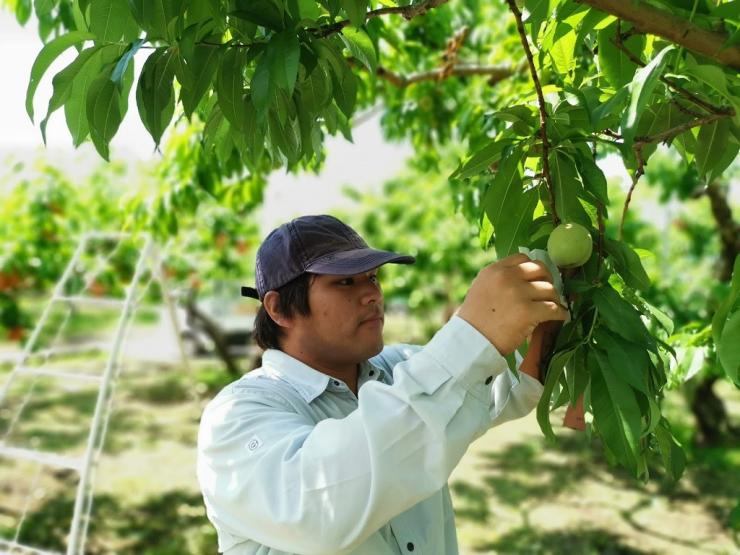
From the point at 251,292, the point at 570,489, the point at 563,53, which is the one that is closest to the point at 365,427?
the point at 563,53

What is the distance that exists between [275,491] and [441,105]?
3012 millimetres

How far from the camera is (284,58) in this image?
103cm

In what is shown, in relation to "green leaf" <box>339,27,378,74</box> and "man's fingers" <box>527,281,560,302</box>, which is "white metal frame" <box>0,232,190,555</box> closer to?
"green leaf" <box>339,27,378,74</box>

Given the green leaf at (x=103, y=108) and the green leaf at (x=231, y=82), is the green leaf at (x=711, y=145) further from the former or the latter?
the green leaf at (x=103, y=108)

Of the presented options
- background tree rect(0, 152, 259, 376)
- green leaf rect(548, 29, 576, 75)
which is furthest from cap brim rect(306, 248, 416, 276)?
background tree rect(0, 152, 259, 376)

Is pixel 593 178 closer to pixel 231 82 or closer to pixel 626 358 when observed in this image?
pixel 626 358

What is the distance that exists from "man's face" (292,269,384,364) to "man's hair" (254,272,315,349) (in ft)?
0.05

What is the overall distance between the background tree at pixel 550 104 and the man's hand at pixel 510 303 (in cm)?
8

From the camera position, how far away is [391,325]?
21.0m

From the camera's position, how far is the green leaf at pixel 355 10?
Answer: 3.43ft

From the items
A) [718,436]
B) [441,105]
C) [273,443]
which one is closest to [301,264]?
[273,443]

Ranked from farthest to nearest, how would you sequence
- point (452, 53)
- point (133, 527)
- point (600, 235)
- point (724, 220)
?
1. point (133, 527)
2. point (724, 220)
3. point (452, 53)
4. point (600, 235)

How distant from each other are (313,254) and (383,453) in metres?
0.64

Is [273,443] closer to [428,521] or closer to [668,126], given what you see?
[428,521]
